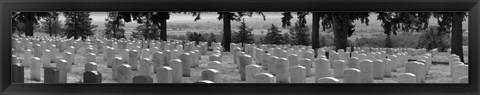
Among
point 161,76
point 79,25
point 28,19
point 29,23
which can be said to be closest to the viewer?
point 161,76

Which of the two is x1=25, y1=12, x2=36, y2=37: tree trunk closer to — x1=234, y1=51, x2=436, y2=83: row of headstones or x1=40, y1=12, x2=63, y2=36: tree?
x1=40, y1=12, x2=63, y2=36: tree

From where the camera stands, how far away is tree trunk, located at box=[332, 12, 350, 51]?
9.98m

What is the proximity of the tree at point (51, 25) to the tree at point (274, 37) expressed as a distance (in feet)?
12.6

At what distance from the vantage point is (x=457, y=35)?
9.56 metres

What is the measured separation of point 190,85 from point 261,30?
6950 mm

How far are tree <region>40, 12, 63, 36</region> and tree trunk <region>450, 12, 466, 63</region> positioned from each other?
284 inches

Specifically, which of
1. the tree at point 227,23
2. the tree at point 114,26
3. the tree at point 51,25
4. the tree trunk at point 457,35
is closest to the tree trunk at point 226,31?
the tree at point 227,23

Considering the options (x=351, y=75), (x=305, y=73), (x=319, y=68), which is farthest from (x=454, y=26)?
(x=351, y=75)

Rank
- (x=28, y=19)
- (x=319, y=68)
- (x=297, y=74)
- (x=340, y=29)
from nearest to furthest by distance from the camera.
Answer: (x=297, y=74)
(x=319, y=68)
(x=28, y=19)
(x=340, y=29)

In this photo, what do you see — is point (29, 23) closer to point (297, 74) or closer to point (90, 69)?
point (90, 69)

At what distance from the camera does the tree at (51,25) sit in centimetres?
871

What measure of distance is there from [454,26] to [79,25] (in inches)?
295

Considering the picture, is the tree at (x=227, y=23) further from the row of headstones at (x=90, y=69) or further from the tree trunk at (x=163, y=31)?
the row of headstones at (x=90, y=69)

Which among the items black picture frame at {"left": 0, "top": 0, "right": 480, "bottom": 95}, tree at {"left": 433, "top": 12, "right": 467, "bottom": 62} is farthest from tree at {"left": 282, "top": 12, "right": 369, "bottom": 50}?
black picture frame at {"left": 0, "top": 0, "right": 480, "bottom": 95}
